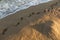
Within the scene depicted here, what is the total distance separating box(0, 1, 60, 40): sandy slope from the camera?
14.9ft

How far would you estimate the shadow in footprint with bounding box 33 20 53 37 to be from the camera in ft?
15.0

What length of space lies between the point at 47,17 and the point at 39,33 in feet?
2.05

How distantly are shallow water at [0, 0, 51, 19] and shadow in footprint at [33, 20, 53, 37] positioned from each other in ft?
8.11

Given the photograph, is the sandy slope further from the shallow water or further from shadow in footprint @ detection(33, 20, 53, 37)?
the shallow water

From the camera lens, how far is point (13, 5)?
25.8 feet

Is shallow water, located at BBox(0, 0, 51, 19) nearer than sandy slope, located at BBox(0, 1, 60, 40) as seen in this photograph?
No

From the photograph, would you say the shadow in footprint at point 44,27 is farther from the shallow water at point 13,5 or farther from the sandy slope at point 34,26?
the shallow water at point 13,5

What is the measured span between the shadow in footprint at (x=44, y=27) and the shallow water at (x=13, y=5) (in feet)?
8.11

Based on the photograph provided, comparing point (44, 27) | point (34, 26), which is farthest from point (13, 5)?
point (44, 27)

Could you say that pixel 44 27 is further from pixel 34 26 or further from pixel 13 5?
pixel 13 5

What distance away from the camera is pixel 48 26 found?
4660mm

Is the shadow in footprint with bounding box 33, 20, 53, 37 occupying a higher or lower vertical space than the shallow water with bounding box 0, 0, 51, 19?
higher

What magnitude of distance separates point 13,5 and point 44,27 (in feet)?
11.1

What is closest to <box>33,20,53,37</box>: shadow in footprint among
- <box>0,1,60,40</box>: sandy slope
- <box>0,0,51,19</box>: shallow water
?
<box>0,1,60,40</box>: sandy slope
